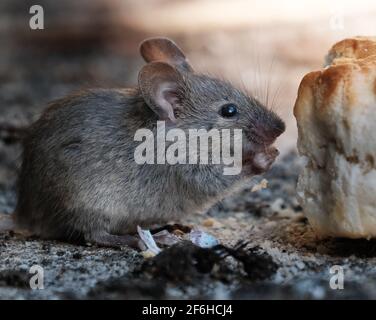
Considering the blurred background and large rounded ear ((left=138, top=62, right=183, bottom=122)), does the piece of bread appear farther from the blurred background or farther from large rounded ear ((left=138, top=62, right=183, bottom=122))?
the blurred background

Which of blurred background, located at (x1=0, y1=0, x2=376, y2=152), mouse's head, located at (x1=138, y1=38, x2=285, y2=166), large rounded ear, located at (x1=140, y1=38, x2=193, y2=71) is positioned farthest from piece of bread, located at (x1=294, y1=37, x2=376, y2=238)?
blurred background, located at (x1=0, y1=0, x2=376, y2=152)

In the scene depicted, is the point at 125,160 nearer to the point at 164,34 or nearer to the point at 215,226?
the point at 215,226

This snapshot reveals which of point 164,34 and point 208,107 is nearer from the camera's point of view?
point 208,107

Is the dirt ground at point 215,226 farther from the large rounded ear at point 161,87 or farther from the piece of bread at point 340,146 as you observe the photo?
the large rounded ear at point 161,87

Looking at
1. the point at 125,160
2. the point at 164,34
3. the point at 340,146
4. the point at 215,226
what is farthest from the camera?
the point at 164,34

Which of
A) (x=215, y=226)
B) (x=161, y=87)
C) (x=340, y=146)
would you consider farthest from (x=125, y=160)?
(x=340, y=146)
